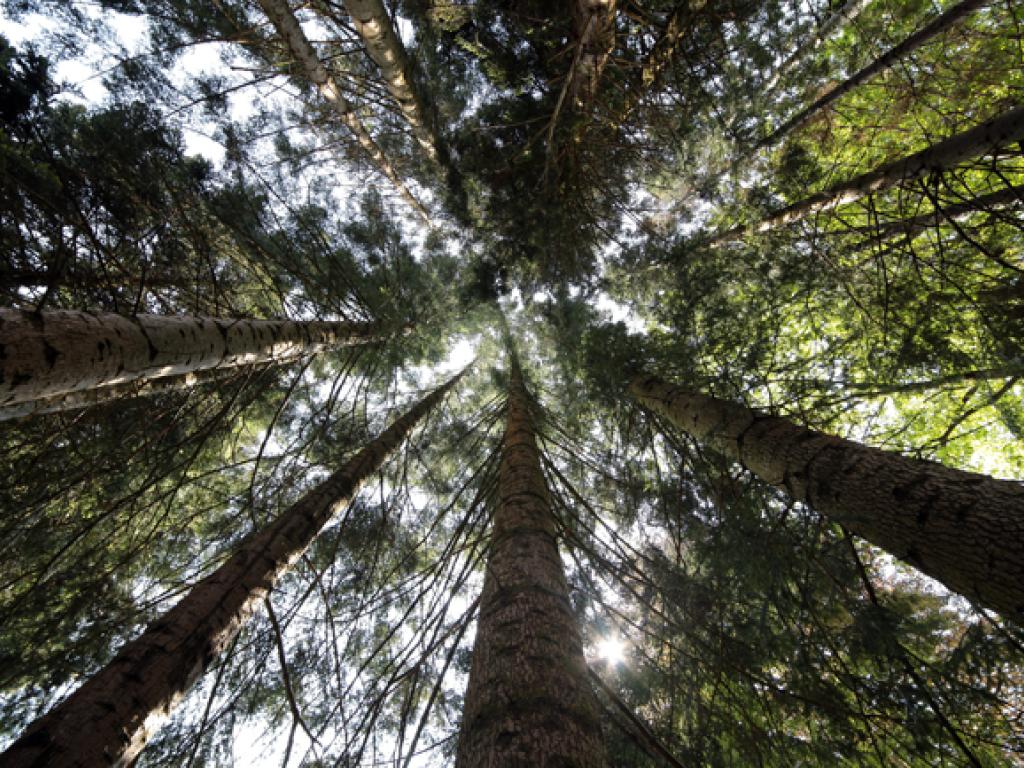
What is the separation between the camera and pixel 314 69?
175 inches

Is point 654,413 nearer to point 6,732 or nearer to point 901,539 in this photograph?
point 901,539

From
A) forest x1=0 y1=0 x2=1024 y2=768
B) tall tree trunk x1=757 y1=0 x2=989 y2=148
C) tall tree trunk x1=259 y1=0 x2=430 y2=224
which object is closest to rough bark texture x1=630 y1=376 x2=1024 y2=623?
forest x1=0 y1=0 x2=1024 y2=768

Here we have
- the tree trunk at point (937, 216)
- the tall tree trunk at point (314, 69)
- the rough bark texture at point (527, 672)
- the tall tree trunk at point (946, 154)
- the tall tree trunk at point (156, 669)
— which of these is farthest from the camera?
the tall tree trunk at point (314, 69)

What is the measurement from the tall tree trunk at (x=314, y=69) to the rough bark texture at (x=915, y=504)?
554cm

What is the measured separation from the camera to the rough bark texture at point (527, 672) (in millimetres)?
1066

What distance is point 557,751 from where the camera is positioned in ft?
3.38

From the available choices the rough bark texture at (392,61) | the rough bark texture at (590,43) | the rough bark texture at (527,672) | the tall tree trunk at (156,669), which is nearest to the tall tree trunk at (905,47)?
the rough bark texture at (590,43)

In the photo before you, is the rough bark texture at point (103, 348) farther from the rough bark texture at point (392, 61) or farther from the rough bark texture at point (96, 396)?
the rough bark texture at point (392, 61)

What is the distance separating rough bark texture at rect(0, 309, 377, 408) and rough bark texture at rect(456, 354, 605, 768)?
224 centimetres

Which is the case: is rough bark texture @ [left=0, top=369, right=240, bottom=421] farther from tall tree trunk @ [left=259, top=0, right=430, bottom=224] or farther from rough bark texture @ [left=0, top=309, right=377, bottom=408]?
tall tree trunk @ [left=259, top=0, right=430, bottom=224]

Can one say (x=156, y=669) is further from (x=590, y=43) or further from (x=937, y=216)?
(x=590, y=43)

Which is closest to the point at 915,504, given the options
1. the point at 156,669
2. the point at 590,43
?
the point at 156,669

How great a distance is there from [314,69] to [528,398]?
15.6 ft

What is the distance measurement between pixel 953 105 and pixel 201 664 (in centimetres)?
1099
